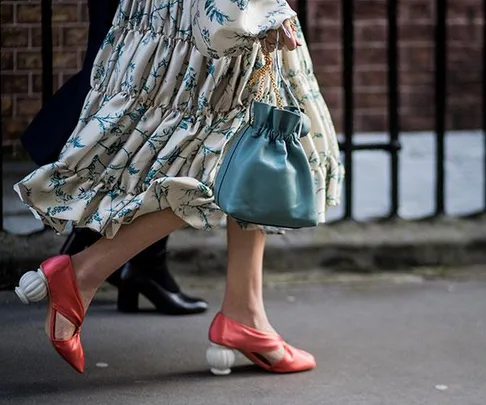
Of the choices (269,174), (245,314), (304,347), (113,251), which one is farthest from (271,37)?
(304,347)

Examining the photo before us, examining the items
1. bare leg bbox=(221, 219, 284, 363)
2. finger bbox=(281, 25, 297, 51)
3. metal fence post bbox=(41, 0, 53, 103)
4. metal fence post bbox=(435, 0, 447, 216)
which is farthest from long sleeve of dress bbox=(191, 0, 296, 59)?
metal fence post bbox=(435, 0, 447, 216)

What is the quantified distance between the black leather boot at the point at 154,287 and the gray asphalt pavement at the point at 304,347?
4cm

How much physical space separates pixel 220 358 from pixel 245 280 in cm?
23

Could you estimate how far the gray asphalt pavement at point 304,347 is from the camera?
3545 millimetres

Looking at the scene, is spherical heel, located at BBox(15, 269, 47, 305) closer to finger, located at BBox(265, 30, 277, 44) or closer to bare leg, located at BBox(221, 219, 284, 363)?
bare leg, located at BBox(221, 219, 284, 363)

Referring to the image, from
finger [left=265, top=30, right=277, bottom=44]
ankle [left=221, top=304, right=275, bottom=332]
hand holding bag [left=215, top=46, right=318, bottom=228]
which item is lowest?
ankle [left=221, top=304, right=275, bottom=332]

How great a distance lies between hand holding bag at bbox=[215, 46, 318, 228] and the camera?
320 centimetres

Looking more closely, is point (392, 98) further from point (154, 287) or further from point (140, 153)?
point (140, 153)

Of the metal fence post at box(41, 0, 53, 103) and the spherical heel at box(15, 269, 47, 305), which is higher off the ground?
the metal fence post at box(41, 0, 53, 103)

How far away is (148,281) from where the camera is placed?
4207 mm

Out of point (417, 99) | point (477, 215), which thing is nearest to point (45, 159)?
point (477, 215)

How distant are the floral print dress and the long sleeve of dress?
4.5 inches

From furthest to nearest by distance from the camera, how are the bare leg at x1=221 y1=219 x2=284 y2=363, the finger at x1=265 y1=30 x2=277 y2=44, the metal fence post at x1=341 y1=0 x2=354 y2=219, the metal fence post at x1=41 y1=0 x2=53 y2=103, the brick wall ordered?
the brick wall
the metal fence post at x1=341 y1=0 x2=354 y2=219
the metal fence post at x1=41 y1=0 x2=53 y2=103
the bare leg at x1=221 y1=219 x2=284 y2=363
the finger at x1=265 y1=30 x2=277 y2=44

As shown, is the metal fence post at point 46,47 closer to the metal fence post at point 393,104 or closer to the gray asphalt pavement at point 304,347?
the gray asphalt pavement at point 304,347
